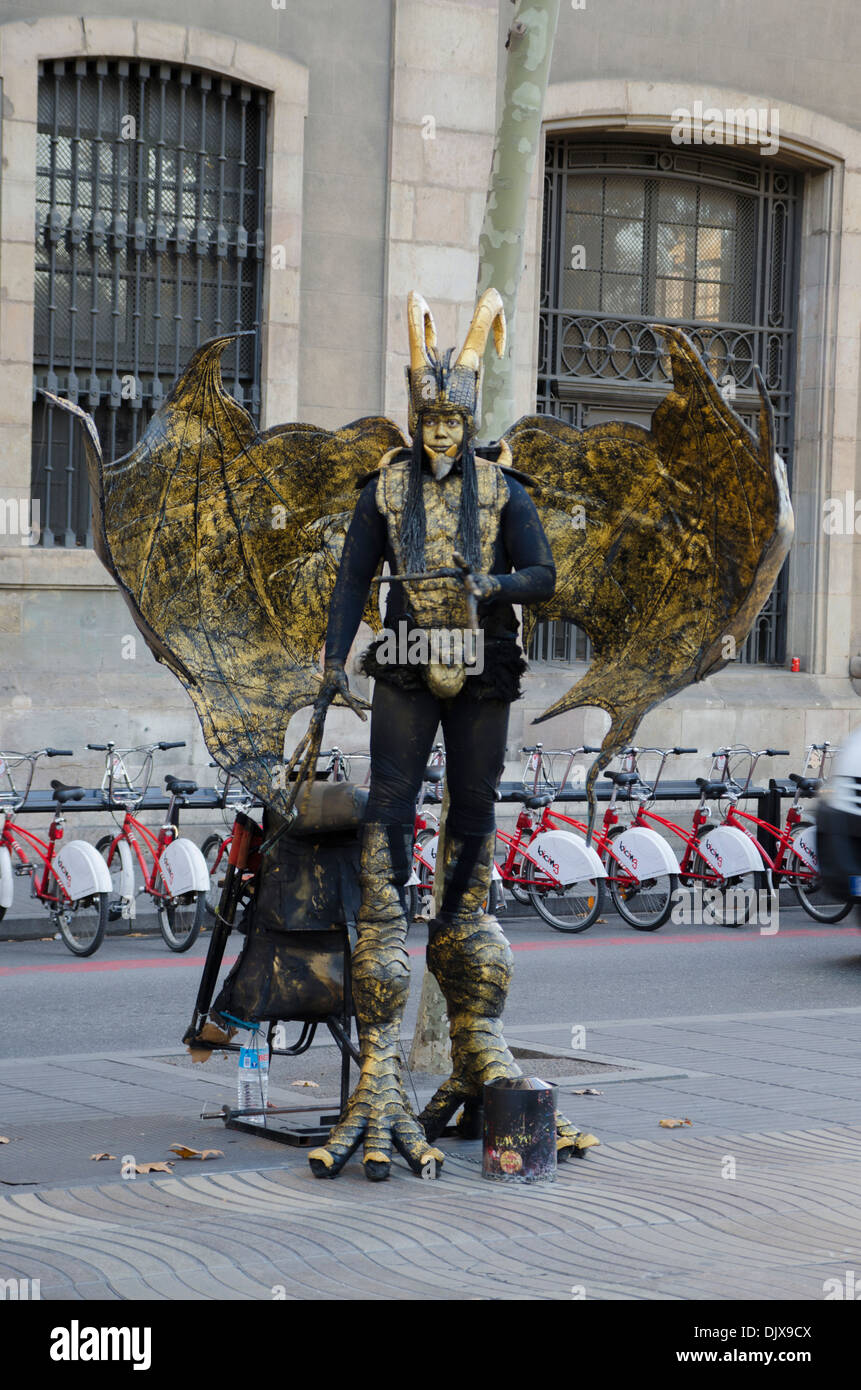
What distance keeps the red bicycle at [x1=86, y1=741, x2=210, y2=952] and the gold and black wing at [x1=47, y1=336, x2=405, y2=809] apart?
5315mm

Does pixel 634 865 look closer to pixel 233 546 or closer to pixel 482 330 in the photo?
pixel 233 546

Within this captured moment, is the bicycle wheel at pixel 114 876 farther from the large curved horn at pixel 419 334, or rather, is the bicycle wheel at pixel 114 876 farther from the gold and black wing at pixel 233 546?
the large curved horn at pixel 419 334

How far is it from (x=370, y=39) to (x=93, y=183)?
118 inches

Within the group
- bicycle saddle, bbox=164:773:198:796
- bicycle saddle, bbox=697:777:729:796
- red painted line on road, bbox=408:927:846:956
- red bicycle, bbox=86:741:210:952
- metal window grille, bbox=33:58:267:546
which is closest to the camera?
red bicycle, bbox=86:741:210:952

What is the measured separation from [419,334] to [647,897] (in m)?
8.48

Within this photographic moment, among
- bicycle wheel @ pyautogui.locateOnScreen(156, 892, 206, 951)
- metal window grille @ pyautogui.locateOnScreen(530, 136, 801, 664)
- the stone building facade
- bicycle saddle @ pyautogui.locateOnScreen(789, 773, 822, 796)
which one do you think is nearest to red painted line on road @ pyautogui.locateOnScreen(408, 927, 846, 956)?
bicycle saddle @ pyautogui.locateOnScreen(789, 773, 822, 796)

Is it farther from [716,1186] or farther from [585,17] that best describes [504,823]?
[716,1186]

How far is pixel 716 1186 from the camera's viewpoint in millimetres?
6223

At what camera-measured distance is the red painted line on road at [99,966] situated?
12.0 meters

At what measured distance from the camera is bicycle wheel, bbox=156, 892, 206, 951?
12859 mm

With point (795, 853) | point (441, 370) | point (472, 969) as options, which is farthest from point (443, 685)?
point (795, 853)

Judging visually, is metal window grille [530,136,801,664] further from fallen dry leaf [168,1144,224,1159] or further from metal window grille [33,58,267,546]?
fallen dry leaf [168,1144,224,1159]

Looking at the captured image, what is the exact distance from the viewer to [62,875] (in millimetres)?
12719

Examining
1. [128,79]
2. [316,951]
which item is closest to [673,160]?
[128,79]
